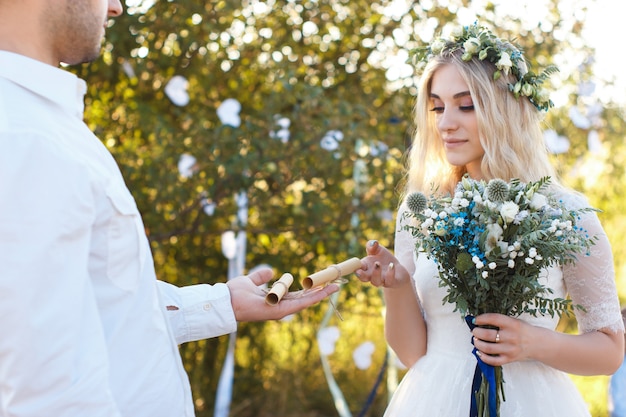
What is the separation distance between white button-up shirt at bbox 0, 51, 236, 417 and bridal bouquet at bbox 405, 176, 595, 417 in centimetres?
87

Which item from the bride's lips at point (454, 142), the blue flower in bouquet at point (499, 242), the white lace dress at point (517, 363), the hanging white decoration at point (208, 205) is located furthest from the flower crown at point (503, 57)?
the hanging white decoration at point (208, 205)

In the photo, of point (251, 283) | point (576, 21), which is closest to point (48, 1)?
point (251, 283)

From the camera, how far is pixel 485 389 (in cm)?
214

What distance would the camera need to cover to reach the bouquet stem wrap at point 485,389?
2.11m

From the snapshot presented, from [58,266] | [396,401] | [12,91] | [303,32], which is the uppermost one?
[303,32]

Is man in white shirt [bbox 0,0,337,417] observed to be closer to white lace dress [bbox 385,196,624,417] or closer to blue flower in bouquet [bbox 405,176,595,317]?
blue flower in bouquet [bbox 405,176,595,317]

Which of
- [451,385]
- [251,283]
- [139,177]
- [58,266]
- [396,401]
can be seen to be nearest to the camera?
[58,266]

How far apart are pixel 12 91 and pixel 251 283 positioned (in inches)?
33.9

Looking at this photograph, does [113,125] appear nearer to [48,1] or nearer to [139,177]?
[139,177]

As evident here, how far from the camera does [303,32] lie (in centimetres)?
467

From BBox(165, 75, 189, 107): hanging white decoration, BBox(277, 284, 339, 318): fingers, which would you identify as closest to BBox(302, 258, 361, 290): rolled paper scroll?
BBox(277, 284, 339, 318): fingers

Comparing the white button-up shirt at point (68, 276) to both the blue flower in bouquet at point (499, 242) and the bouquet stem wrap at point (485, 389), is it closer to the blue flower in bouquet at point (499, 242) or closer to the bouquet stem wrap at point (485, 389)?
the blue flower in bouquet at point (499, 242)

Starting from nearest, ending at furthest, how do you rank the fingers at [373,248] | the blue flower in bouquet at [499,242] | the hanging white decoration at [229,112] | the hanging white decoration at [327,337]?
the blue flower in bouquet at [499,242], the fingers at [373,248], the hanging white decoration at [229,112], the hanging white decoration at [327,337]

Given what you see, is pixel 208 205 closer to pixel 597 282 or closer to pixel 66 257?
pixel 597 282
